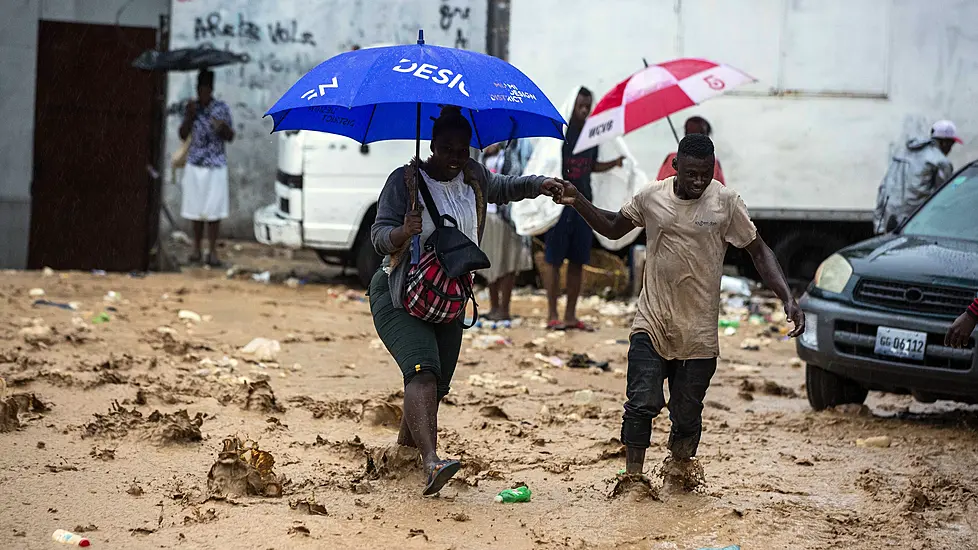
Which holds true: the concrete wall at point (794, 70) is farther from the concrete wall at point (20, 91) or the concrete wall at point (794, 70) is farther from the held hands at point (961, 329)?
the held hands at point (961, 329)

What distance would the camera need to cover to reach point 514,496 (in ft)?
17.0

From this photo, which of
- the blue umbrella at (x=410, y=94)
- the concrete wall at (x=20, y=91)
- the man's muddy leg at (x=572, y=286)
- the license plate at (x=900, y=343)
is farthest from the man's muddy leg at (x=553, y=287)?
the concrete wall at (x=20, y=91)

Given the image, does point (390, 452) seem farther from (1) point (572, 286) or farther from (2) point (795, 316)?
(1) point (572, 286)

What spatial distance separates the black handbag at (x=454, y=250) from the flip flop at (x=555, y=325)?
5777 mm

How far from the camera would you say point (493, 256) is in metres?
11.0

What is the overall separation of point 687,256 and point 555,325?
222 inches

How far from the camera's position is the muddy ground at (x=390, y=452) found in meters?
4.73

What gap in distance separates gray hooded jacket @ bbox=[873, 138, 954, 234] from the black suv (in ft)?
13.6

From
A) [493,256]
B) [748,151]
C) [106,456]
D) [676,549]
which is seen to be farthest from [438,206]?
[748,151]

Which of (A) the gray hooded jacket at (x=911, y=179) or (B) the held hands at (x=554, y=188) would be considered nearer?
(B) the held hands at (x=554, y=188)

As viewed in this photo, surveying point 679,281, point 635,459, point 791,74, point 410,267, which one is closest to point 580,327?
point 791,74

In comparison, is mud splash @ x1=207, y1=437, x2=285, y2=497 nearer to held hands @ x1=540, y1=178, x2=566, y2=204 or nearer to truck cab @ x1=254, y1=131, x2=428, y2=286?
held hands @ x1=540, y1=178, x2=566, y2=204

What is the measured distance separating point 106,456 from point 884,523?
3415 mm

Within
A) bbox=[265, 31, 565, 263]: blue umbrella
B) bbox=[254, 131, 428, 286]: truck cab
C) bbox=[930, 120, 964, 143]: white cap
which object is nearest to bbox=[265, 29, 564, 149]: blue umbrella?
bbox=[265, 31, 565, 263]: blue umbrella
